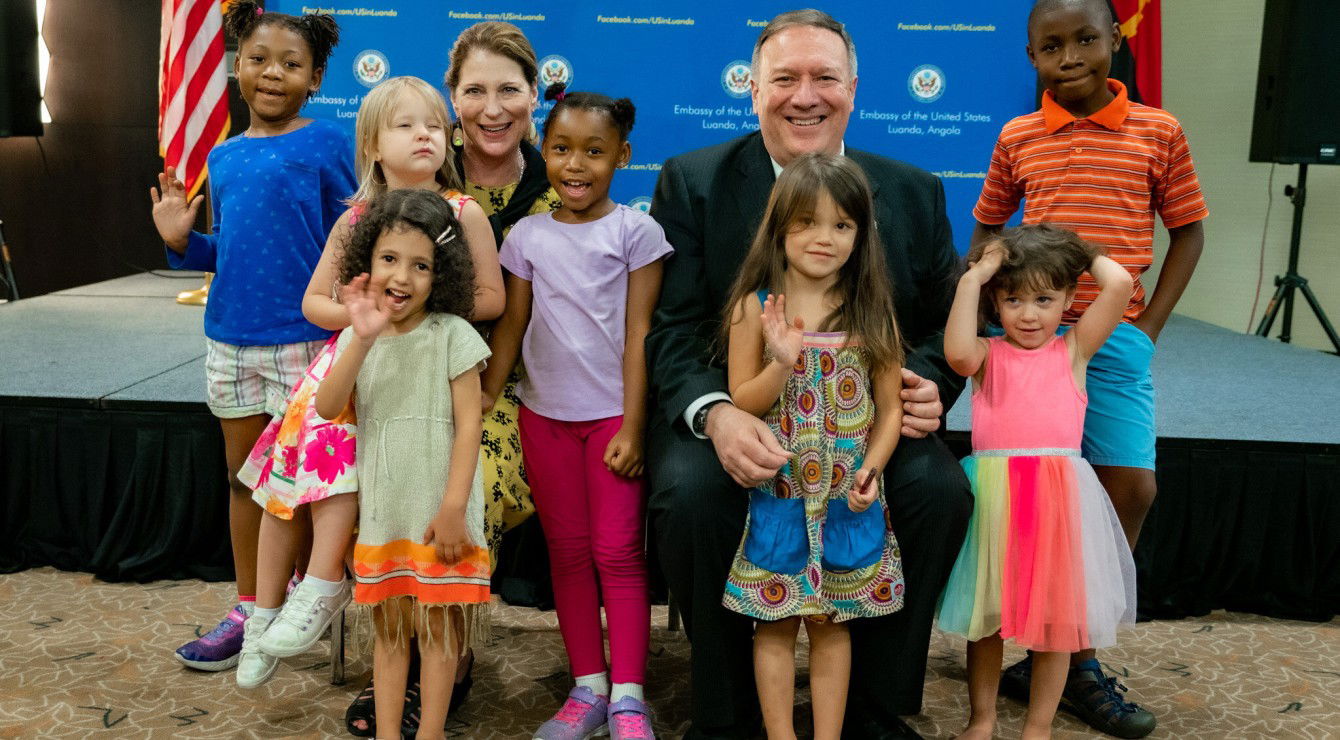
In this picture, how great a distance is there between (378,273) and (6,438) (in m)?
1.87

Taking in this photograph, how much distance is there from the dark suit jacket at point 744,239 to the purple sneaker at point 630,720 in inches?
23.5

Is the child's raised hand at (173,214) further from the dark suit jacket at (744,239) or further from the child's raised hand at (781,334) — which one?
the child's raised hand at (781,334)

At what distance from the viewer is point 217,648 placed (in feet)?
8.34

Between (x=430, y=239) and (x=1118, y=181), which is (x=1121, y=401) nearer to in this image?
(x=1118, y=181)

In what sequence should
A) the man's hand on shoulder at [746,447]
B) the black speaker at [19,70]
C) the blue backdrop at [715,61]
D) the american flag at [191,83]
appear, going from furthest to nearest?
1. the black speaker at [19,70]
2. the american flag at [191,83]
3. the blue backdrop at [715,61]
4. the man's hand on shoulder at [746,447]

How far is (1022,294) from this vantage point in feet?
7.03

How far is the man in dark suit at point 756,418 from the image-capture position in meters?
2.08

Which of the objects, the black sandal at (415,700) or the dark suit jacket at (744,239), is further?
the dark suit jacket at (744,239)

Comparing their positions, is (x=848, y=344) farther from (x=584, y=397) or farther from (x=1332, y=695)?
(x=1332, y=695)

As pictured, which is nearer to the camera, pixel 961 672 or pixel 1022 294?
pixel 1022 294

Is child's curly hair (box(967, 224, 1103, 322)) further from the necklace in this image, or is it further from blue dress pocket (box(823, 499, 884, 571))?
the necklace

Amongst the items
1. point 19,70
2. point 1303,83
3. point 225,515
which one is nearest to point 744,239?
point 225,515

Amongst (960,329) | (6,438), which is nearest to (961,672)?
(960,329)

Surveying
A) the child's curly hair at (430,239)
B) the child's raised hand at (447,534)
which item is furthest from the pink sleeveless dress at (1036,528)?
the child's curly hair at (430,239)
